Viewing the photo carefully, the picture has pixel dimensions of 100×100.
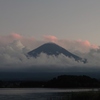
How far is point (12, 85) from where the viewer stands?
95312 mm

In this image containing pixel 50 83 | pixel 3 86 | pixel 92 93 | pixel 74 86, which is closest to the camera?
pixel 92 93

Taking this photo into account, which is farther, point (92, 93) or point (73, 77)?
point (73, 77)

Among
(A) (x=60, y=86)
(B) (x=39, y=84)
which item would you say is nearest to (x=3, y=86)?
(B) (x=39, y=84)

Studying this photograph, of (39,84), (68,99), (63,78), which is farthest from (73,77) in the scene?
(68,99)

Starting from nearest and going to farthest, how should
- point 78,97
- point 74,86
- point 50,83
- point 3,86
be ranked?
point 78,97 → point 74,86 → point 50,83 → point 3,86

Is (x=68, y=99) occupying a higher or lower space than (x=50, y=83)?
lower

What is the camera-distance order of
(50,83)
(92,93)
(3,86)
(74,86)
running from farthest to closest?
1. (3,86)
2. (50,83)
3. (74,86)
4. (92,93)

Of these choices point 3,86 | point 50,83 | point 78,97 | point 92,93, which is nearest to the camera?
point 92,93

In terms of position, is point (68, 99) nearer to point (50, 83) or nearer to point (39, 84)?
point (50, 83)

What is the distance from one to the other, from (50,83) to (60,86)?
6549 millimetres

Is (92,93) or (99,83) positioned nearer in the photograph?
(92,93)

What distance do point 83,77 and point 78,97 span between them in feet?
132

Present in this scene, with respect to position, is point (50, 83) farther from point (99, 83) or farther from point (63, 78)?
point (99, 83)

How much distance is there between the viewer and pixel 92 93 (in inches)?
1286
